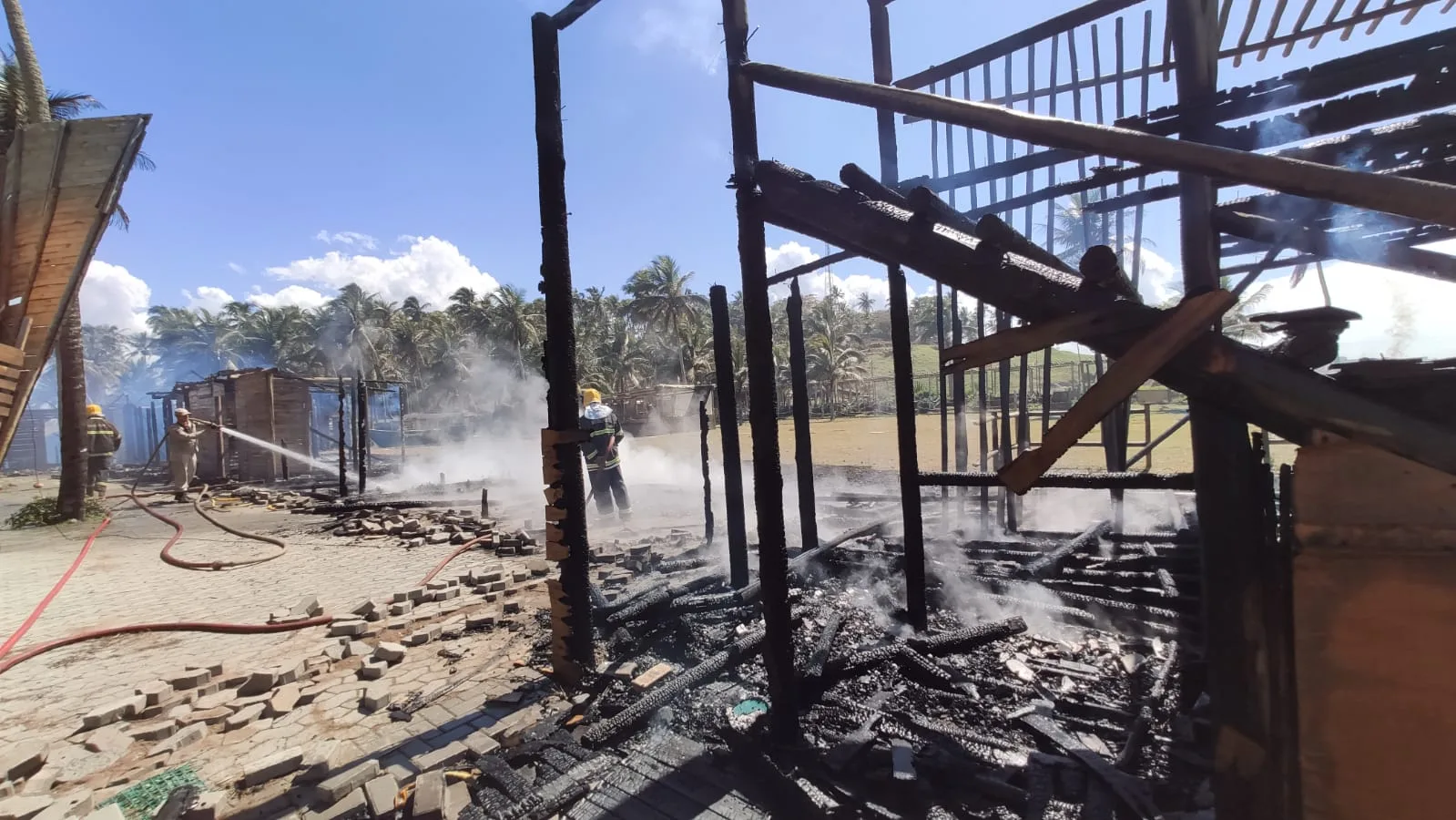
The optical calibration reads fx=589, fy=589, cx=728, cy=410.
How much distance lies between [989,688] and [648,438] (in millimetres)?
29409

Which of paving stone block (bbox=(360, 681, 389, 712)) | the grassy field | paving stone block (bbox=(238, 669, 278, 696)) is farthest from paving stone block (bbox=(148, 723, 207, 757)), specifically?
the grassy field

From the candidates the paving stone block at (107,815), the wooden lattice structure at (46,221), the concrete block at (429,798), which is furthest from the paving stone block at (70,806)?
the wooden lattice structure at (46,221)

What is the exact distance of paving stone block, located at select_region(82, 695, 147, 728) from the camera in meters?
4.35

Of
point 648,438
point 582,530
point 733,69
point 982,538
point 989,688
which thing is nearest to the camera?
point 733,69

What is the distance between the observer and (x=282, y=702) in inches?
184

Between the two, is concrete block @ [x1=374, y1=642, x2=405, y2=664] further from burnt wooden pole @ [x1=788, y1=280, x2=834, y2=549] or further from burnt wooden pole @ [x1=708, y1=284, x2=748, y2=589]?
burnt wooden pole @ [x1=788, y1=280, x2=834, y2=549]

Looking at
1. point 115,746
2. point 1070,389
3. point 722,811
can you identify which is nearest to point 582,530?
point 722,811

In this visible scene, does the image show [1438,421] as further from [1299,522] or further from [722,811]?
[722,811]

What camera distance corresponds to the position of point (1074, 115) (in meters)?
5.54

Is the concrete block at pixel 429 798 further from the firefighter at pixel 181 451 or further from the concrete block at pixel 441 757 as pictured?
the firefighter at pixel 181 451

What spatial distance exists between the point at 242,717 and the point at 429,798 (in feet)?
7.53

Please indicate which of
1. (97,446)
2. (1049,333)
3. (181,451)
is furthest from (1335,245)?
(97,446)

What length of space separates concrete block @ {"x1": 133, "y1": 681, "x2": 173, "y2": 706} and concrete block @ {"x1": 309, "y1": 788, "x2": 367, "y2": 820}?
252 centimetres

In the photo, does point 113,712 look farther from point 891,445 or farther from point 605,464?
point 891,445
